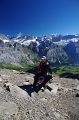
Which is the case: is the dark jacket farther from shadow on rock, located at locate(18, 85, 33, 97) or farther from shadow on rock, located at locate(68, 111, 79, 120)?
shadow on rock, located at locate(68, 111, 79, 120)

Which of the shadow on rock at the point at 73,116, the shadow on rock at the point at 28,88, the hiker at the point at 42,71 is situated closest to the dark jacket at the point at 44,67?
the hiker at the point at 42,71

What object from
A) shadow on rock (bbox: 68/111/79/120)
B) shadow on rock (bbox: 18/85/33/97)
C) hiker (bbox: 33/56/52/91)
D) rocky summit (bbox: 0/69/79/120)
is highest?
hiker (bbox: 33/56/52/91)

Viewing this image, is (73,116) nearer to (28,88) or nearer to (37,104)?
(37,104)

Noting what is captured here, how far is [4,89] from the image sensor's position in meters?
14.6

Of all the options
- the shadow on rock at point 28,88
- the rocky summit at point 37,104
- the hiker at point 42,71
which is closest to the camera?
the rocky summit at point 37,104

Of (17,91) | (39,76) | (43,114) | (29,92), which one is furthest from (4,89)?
(43,114)

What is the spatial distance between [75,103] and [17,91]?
18.8ft

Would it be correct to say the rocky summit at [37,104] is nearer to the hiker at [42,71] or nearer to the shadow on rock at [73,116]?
the shadow on rock at [73,116]

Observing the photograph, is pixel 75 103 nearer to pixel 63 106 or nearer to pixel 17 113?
pixel 63 106

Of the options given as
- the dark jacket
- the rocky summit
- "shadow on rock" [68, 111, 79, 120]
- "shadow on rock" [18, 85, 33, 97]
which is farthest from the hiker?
"shadow on rock" [68, 111, 79, 120]

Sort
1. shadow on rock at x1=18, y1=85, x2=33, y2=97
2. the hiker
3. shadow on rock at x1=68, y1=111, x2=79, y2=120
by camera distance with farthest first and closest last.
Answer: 1. the hiker
2. shadow on rock at x1=18, y1=85, x2=33, y2=97
3. shadow on rock at x1=68, y1=111, x2=79, y2=120

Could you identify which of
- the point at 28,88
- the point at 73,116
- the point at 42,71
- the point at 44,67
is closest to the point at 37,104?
the point at 73,116

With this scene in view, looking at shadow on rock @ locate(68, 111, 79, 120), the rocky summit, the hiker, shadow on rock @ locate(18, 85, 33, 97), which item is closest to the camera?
the rocky summit

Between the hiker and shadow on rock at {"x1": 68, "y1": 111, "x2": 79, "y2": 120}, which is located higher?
the hiker
